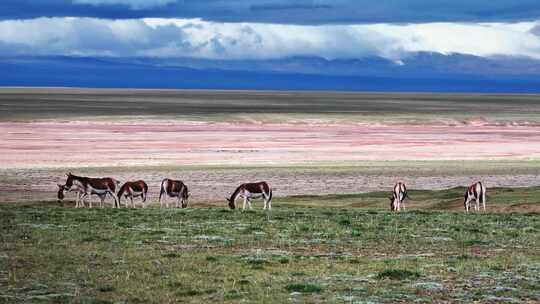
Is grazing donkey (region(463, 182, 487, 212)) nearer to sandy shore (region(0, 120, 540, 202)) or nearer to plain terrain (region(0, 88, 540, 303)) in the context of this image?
plain terrain (region(0, 88, 540, 303))

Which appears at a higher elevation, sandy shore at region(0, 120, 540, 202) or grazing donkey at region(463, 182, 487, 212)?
sandy shore at region(0, 120, 540, 202)

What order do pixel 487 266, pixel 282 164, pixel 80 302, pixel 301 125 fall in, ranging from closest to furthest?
pixel 80 302 < pixel 487 266 < pixel 282 164 < pixel 301 125

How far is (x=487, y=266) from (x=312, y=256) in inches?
149

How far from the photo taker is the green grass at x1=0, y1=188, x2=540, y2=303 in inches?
624

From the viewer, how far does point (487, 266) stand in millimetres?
18844

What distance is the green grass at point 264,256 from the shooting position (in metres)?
15.9

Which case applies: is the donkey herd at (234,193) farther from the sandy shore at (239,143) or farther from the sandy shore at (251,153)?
the sandy shore at (239,143)

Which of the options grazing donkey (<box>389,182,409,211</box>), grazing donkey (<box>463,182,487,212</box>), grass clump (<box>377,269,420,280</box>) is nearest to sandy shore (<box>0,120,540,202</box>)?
grazing donkey (<box>389,182,409,211</box>)

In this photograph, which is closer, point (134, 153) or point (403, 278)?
point (403, 278)

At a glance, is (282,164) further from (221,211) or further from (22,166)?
(221,211)

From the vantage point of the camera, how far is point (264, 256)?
2030cm

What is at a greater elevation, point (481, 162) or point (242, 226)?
point (481, 162)

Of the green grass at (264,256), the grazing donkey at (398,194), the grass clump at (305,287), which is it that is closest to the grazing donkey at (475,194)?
the grazing donkey at (398,194)

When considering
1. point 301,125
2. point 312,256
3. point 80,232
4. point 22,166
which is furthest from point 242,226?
point 301,125
